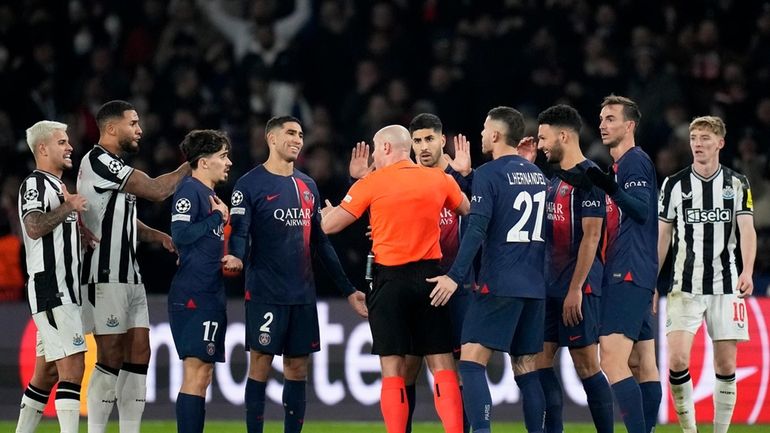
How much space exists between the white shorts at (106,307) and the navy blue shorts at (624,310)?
3506 millimetres

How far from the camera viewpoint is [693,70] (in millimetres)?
16594

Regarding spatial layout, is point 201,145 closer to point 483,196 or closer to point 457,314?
point 483,196

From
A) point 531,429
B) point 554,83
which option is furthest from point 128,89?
point 531,429

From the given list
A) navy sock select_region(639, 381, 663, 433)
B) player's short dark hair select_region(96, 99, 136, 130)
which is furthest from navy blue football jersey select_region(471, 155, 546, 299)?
player's short dark hair select_region(96, 99, 136, 130)

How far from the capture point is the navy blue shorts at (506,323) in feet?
31.2

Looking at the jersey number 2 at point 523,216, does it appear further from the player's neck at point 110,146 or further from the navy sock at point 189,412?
the player's neck at point 110,146

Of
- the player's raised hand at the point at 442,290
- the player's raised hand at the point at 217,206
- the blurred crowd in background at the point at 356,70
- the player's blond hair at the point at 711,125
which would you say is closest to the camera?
the player's raised hand at the point at 442,290

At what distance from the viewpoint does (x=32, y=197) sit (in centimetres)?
995

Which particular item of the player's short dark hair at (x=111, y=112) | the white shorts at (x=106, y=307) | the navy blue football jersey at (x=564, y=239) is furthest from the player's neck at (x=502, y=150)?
the white shorts at (x=106, y=307)

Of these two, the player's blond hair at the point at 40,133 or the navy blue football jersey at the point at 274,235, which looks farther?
the navy blue football jersey at the point at 274,235

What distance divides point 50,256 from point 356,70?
770 centimetres

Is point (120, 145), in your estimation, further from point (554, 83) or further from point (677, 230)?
point (554, 83)

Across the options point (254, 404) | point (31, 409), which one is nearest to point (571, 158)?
point (254, 404)

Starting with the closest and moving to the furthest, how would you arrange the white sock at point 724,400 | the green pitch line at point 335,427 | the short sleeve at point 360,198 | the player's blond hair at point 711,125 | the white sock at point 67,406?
the short sleeve at point 360,198 → the white sock at point 67,406 → the player's blond hair at point 711,125 → the white sock at point 724,400 → the green pitch line at point 335,427
